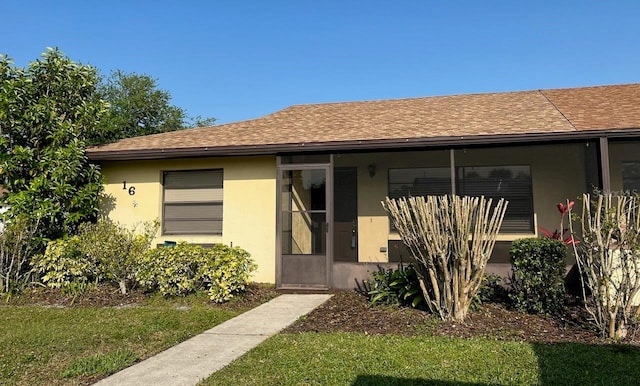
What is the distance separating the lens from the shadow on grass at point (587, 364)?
142 inches

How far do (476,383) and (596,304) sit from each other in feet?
8.20

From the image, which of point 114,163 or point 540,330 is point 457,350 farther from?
point 114,163

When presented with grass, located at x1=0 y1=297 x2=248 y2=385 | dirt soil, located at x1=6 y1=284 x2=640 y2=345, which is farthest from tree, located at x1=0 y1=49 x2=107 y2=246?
grass, located at x1=0 y1=297 x2=248 y2=385

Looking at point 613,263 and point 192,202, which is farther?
point 192,202

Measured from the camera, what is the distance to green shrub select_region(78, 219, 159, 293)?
305 inches

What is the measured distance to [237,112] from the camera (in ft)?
95.4

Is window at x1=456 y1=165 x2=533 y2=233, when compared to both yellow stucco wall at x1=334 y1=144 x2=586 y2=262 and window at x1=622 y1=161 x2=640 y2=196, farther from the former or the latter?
window at x1=622 y1=161 x2=640 y2=196

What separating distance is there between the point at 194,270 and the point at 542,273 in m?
5.66

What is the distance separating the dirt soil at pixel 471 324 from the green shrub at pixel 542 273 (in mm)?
201

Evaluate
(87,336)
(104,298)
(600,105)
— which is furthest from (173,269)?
(600,105)

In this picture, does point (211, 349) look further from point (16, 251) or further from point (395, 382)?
point (16, 251)

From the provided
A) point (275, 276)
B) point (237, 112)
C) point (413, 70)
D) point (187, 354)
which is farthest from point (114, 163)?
point (237, 112)

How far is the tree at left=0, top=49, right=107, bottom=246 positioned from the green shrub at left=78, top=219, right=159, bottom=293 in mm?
964

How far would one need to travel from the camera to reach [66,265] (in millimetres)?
7941
